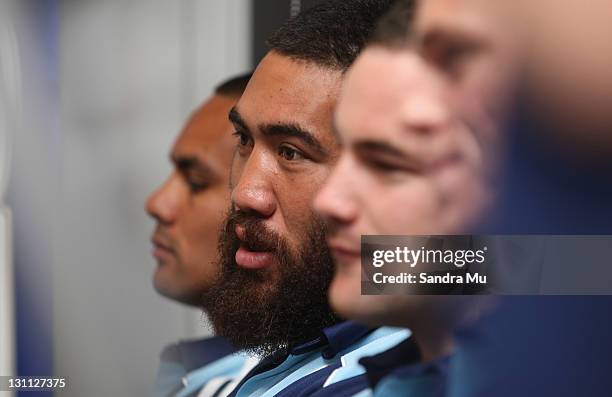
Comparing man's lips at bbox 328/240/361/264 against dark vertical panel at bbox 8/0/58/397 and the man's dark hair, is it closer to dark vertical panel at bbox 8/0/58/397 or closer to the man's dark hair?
the man's dark hair

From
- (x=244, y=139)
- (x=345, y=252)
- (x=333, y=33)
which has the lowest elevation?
(x=345, y=252)

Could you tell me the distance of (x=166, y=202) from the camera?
1.34m

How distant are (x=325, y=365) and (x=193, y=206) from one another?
0.46m

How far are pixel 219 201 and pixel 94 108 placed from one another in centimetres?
22

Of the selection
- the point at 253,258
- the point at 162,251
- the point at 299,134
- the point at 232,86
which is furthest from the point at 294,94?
the point at 162,251

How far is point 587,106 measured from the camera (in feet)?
2.32

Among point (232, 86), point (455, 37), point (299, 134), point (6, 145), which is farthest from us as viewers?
point (232, 86)

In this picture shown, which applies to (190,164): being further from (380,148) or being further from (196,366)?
(380,148)

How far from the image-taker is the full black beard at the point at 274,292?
3.04ft

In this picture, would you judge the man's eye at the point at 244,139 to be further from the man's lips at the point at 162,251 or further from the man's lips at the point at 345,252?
the man's lips at the point at 162,251

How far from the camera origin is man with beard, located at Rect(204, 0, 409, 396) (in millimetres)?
913

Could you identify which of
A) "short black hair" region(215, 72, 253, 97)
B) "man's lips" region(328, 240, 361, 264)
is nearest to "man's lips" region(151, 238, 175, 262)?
"short black hair" region(215, 72, 253, 97)

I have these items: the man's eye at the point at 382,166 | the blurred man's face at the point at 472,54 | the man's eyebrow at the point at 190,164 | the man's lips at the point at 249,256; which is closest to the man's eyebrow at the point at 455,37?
the blurred man's face at the point at 472,54

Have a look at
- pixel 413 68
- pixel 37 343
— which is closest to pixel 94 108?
pixel 37 343
